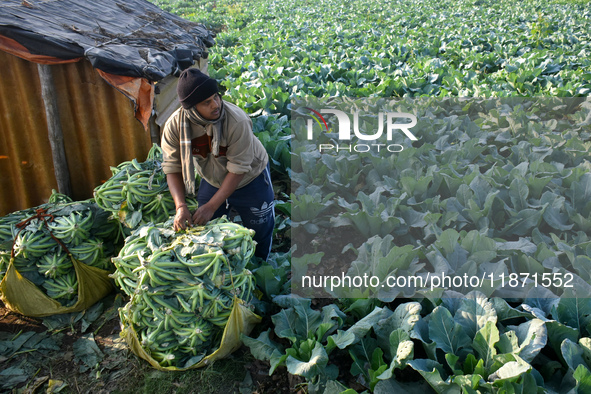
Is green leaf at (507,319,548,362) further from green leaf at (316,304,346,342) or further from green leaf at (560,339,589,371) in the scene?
green leaf at (316,304,346,342)

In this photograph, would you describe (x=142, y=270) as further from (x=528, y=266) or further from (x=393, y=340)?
(x=528, y=266)

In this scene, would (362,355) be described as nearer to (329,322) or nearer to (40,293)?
(329,322)

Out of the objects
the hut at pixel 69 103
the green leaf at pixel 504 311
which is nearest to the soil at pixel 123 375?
the green leaf at pixel 504 311

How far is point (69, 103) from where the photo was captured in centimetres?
394

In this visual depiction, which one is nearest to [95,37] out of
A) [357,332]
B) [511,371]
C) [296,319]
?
[296,319]

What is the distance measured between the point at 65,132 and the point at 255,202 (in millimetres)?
1911

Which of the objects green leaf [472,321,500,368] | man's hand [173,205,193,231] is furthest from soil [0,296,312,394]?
green leaf [472,321,500,368]

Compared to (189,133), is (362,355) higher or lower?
lower

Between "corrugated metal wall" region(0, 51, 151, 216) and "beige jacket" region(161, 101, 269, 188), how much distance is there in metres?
0.97

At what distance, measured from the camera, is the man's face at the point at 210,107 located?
9.43 feet

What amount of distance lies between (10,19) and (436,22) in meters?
17.0

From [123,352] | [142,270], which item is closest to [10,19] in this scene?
[142,270]

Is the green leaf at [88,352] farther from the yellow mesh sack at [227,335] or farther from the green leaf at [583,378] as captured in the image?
the green leaf at [583,378]

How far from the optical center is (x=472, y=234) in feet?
10.2
